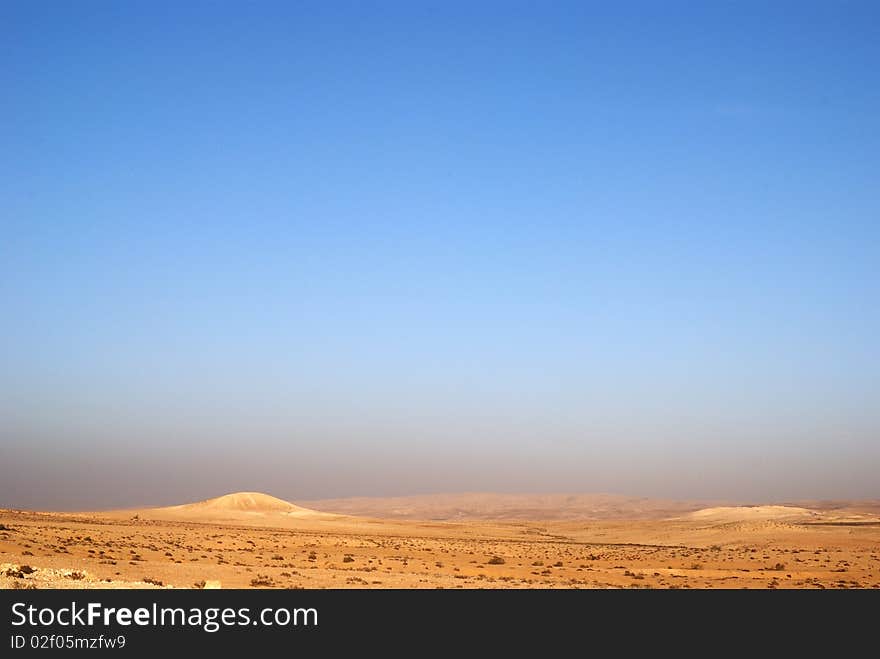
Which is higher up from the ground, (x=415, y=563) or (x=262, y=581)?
(x=262, y=581)

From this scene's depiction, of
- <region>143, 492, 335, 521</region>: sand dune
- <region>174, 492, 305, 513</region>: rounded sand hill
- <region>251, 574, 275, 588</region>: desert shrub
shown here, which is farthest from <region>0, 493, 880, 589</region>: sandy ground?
<region>174, 492, 305, 513</region>: rounded sand hill

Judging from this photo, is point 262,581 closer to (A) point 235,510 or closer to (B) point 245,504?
(A) point 235,510

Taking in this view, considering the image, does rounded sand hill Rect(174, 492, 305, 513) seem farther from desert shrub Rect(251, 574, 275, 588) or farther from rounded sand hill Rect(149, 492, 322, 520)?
desert shrub Rect(251, 574, 275, 588)

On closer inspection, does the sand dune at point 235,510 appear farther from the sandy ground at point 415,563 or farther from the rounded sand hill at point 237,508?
the sandy ground at point 415,563

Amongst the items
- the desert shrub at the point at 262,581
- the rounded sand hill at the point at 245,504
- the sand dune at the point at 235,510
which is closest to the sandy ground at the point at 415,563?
the desert shrub at the point at 262,581

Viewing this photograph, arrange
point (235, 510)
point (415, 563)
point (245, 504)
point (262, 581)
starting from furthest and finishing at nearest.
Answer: point (245, 504)
point (235, 510)
point (415, 563)
point (262, 581)

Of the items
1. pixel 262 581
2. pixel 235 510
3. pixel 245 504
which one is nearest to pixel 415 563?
pixel 262 581

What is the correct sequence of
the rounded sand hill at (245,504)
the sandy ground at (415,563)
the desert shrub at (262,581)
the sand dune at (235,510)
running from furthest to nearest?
1. the rounded sand hill at (245,504)
2. the sand dune at (235,510)
3. the sandy ground at (415,563)
4. the desert shrub at (262,581)

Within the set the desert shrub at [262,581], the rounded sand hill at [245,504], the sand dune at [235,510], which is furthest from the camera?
the rounded sand hill at [245,504]
